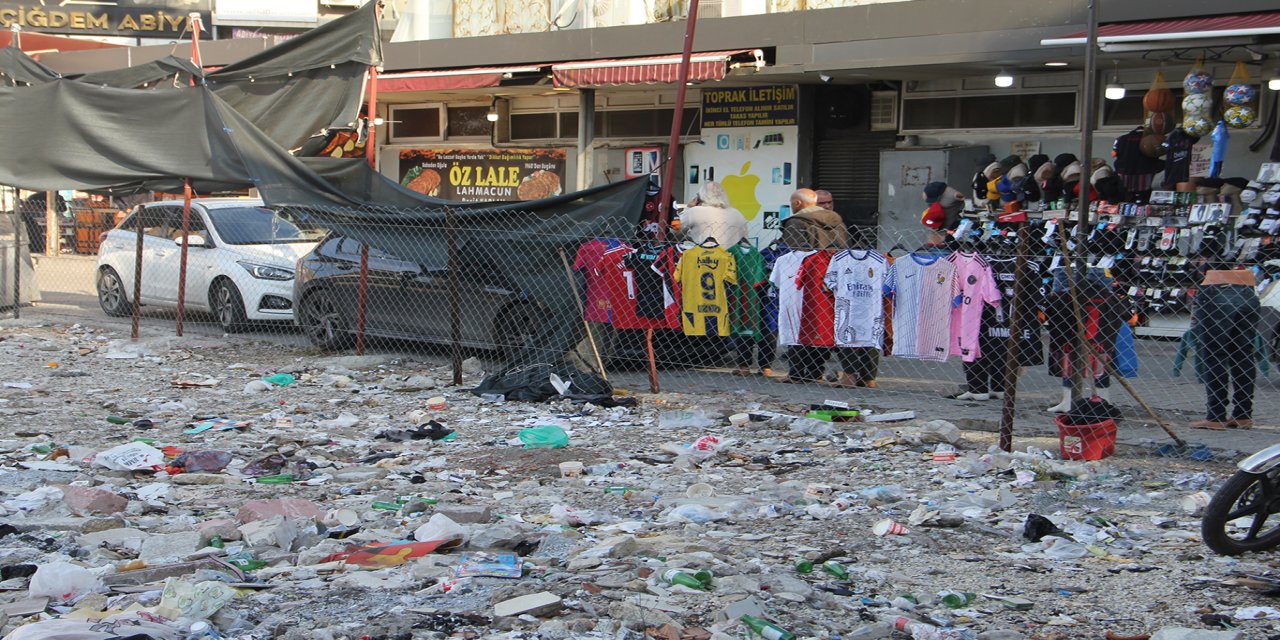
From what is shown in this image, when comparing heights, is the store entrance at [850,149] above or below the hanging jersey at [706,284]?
above

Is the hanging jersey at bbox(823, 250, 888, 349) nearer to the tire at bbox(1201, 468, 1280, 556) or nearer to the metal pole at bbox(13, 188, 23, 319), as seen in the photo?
the tire at bbox(1201, 468, 1280, 556)

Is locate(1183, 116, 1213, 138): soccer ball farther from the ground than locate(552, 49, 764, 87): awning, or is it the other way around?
locate(552, 49, 764, 87): awning

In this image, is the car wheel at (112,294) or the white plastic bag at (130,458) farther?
the car wheel at (112,294)

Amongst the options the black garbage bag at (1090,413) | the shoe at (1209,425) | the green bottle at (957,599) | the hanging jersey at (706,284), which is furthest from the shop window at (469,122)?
the green bottle at (957,599)

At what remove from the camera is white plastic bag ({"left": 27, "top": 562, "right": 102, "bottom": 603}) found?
16.8 ft

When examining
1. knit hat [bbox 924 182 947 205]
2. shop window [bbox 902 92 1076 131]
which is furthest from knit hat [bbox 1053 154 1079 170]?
knit hat [bbox 924 182 947 205]

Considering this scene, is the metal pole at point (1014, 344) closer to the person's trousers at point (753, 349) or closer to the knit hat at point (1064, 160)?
the person's trousers at point (753, 349)

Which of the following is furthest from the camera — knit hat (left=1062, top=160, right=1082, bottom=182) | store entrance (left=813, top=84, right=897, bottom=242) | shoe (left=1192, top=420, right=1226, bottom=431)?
store entrance (left=813, top=84, right=897, bottom=242)

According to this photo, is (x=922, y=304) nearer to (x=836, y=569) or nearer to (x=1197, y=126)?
(x=836, y=569)

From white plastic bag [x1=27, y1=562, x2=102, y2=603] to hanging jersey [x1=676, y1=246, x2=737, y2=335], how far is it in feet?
20.6

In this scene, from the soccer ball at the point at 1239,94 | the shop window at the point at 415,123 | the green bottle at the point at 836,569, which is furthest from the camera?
the shop window at the point at 415,123

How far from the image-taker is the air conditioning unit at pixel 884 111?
56.4 ft

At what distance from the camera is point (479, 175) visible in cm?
2222

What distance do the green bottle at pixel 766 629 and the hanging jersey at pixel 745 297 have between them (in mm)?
6138
